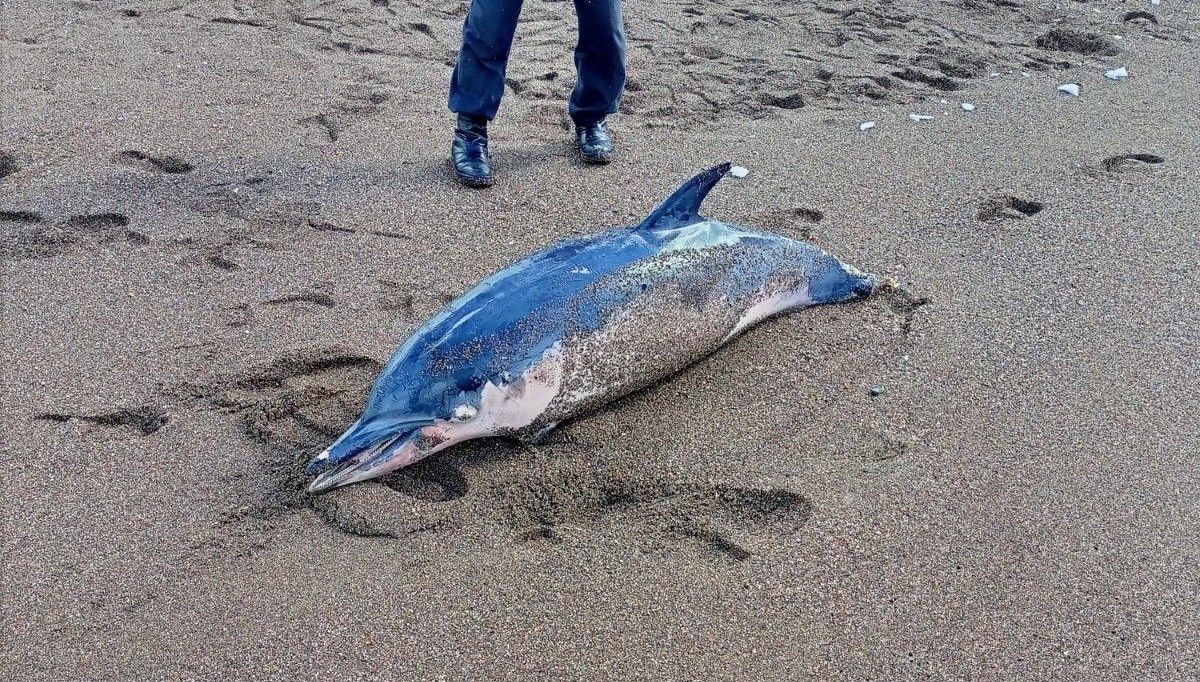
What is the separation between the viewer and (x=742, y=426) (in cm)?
299

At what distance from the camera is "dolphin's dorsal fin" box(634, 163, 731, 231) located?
3.20 meters

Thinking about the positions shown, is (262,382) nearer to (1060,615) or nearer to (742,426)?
(742,426)

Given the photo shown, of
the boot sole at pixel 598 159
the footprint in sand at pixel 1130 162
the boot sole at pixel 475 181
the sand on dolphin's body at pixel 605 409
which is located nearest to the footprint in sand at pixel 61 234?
the sand on dolphin's body at pixel 605 409

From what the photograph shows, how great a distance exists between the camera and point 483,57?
14.5ft

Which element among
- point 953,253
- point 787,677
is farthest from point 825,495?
point 953,253

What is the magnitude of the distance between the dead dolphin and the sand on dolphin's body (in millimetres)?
107

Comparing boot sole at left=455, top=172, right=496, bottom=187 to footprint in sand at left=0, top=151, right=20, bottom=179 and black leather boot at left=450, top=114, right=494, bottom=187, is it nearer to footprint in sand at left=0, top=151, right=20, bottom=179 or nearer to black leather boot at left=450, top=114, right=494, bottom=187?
black leather boot at left=450, top=114, right=494, bottom=187

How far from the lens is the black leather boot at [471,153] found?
439 cm

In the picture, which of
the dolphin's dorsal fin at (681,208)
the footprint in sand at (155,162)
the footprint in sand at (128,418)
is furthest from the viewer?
the footprint in sand at (155,162)

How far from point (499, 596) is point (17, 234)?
259 cm

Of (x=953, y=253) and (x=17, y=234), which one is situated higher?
(x=953, y=253)

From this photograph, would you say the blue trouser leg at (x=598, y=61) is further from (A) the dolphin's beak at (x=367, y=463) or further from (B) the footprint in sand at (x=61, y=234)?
(A) the dolphin's beak at (x=367, y=463)

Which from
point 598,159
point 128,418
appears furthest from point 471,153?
point 128,418

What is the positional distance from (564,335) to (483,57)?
6.80 ft
